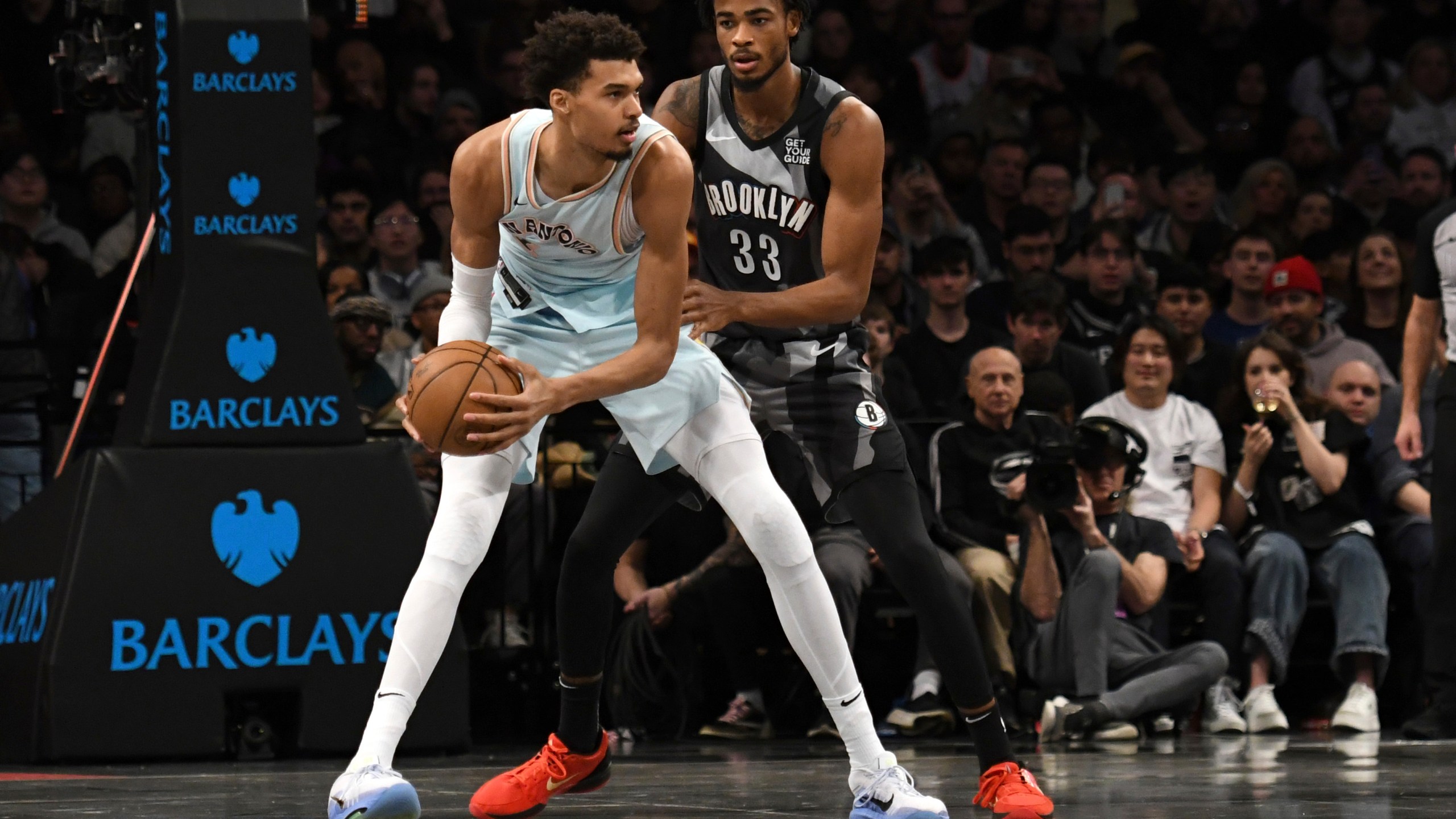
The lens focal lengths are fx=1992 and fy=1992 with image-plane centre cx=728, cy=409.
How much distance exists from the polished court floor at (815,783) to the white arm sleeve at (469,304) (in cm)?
108

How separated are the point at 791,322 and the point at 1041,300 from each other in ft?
13.0

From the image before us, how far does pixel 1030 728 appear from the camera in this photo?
7594 millimetres

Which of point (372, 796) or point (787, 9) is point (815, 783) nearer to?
point (372, 796)

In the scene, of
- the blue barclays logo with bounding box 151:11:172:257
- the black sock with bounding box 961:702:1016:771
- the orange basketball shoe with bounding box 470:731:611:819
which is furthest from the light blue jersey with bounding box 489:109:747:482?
the blue barclays logo with bounding box 151:11:172:257

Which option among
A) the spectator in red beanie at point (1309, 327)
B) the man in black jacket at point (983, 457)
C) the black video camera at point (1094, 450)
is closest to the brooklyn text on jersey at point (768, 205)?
the black video camera at point (1094, 450)

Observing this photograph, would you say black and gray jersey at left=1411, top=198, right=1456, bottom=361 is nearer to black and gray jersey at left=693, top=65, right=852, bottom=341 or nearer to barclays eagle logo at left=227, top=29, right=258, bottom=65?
black and gray jersey at left=693, top=65, right=852, bottom=341

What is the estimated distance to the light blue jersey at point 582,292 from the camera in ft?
13.9

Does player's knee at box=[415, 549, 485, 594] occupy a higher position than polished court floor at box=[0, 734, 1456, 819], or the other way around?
player's knee at box=[415, 549, 485, 594]

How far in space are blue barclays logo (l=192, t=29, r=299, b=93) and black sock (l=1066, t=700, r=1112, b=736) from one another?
11.3 feet

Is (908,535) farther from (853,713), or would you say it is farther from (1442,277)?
(1442,277)

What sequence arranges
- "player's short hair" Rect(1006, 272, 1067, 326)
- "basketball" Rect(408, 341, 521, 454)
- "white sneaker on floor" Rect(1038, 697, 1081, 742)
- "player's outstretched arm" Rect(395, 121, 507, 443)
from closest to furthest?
1. "basketball" Rect(408, 341, 521, 454)
2. "player's outstretched arm" Rect(395, 121, 507, 443)
3. "white sneaker on floor" Rect(1038, 697, 1081, 742)
4. "player's short hair" Rect(1006, 272, 1067, 326)

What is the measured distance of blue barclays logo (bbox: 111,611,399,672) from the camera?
6.22m

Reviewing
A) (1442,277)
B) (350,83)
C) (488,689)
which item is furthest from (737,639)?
A: (350,83)

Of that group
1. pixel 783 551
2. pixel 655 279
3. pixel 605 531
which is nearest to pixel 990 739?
pixel 783 551
